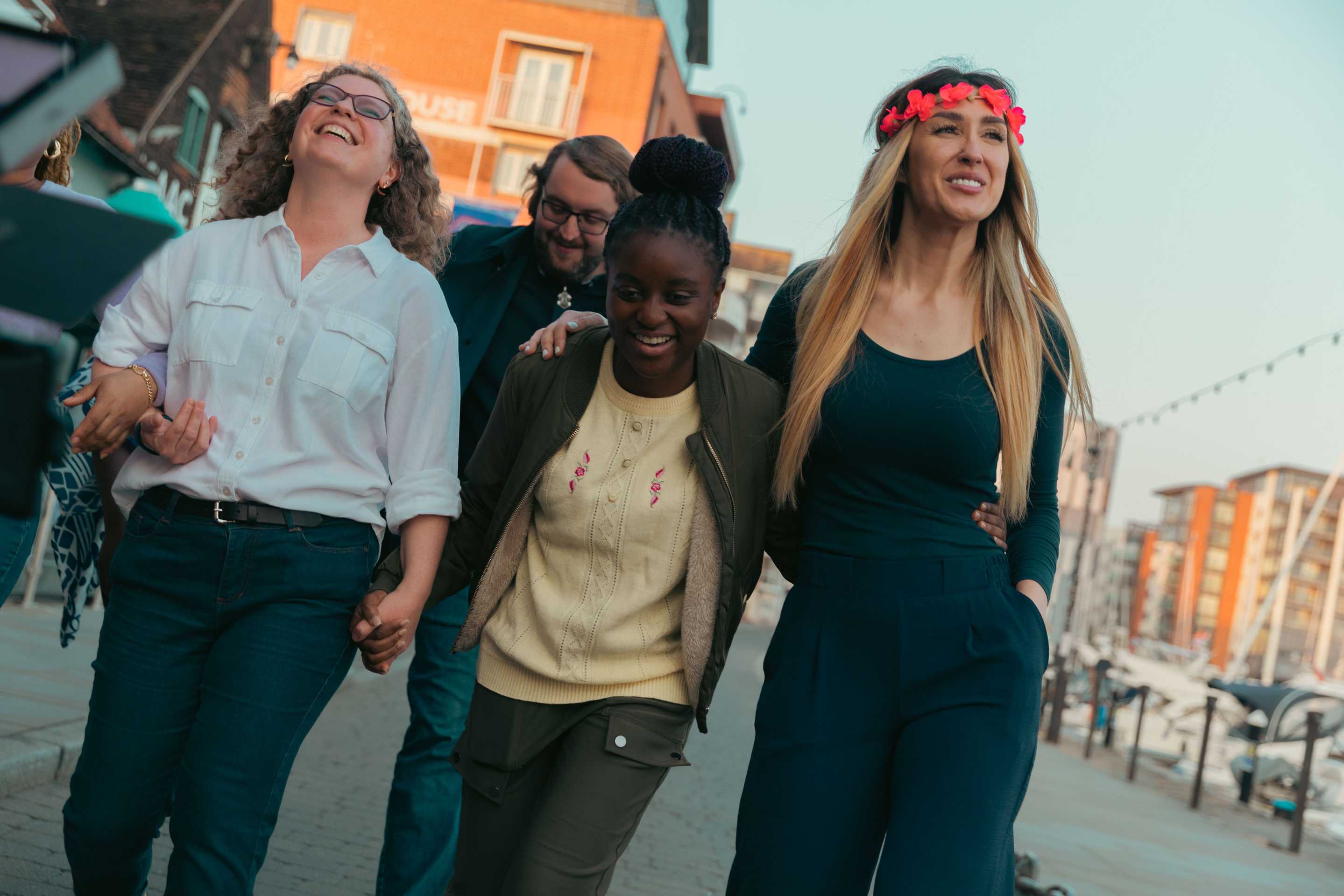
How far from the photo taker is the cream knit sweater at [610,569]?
2.88m

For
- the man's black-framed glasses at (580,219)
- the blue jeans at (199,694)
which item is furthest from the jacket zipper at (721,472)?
the man's black-framed glasses at (580,219)

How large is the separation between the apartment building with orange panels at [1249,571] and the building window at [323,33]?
11230 cm

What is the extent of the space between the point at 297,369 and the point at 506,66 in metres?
39.6

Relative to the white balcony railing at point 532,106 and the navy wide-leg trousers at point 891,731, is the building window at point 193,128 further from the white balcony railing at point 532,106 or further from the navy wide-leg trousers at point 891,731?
the white balcony railing at point 532,106

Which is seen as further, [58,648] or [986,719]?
[58,648]

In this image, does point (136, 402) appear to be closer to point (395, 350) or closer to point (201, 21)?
point (395, 350)

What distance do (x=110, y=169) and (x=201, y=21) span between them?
5.94m

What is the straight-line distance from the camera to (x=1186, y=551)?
151 metres

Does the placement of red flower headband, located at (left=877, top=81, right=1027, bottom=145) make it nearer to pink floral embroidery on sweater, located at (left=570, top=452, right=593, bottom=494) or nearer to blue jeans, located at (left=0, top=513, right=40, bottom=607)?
pink floral embroidery on sweater, located at (left=570, top=452, right=593, bottom=494)

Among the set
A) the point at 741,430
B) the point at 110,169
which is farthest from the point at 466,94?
the point at 741,430

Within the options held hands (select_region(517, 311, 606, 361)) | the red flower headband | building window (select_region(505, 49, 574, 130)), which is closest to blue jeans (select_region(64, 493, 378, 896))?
held hands (select_region(517, 311, 606, 361))

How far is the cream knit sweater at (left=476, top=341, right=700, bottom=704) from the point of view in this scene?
288 centimetres

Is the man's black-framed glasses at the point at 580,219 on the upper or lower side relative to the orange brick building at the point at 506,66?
lower

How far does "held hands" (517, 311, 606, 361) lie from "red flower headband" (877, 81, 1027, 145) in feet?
3.07
